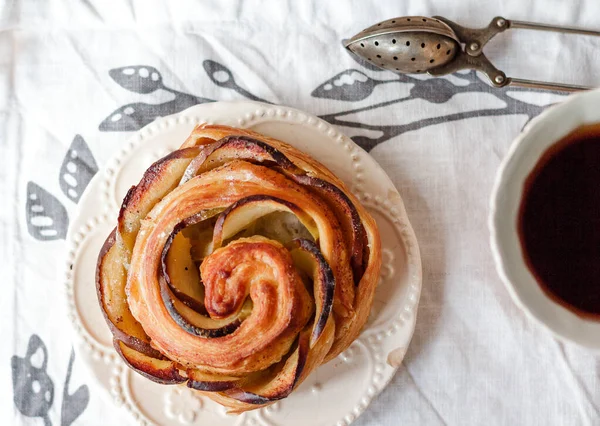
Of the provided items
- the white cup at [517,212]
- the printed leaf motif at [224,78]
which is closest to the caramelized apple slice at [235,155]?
the printed leaf motif at [224,78]

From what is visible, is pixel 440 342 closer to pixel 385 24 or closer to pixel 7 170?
pixel 385 24

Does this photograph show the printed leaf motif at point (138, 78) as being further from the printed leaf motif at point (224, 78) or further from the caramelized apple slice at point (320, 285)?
the caramelized apple slice at point (320, 285)

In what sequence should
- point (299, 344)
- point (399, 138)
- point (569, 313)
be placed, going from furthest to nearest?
point (399, 138) < point (569, 313) < point (299, 344)

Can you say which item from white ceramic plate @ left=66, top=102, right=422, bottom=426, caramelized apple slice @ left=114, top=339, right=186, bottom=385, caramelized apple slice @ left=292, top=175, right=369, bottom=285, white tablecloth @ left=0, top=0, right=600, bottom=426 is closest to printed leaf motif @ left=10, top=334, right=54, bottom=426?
white tablecloth @ left=0, top=0, right=600, bottom=426

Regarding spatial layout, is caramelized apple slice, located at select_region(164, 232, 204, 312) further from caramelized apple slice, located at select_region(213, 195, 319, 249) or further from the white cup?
the white cup

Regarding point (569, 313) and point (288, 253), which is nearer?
point (288, 253)

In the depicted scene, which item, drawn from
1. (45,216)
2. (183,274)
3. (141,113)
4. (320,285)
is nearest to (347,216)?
(320,285)

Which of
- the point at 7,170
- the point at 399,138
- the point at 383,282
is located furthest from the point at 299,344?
the point at 7,170

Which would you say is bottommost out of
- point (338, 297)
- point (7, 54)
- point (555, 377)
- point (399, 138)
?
point (555, 377)
